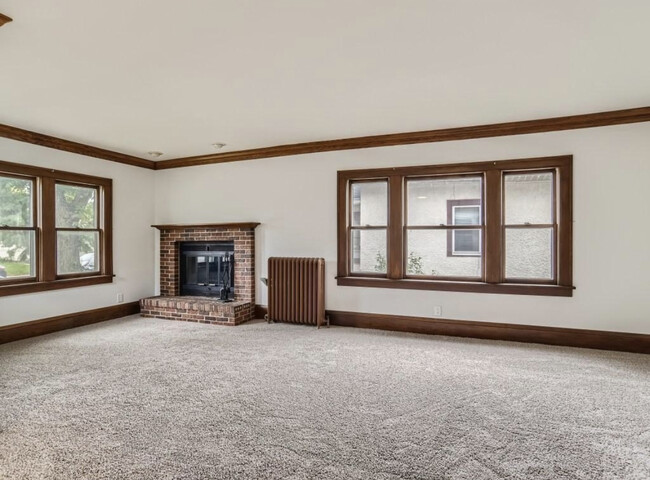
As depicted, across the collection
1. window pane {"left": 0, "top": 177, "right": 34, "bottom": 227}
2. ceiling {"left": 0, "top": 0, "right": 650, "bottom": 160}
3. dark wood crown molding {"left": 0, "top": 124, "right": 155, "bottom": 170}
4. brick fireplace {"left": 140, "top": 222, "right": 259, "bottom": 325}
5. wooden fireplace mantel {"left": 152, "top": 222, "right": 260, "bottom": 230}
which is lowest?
brick fireplace {"left": 140, "top": 222, "right": 259, "bottom": 325}

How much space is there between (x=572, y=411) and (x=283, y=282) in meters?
3.62

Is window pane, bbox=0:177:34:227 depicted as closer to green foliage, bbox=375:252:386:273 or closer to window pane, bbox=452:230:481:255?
green foliage, bbox=375:252:386:273

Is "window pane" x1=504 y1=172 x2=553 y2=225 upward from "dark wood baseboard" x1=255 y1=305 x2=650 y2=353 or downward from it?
upward

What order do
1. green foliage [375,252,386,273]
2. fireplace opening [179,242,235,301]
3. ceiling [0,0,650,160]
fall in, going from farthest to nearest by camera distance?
fireplace opening [179,242,235,301] → green foliage [375,252,386,273] → ceiling [0,0,650,160]

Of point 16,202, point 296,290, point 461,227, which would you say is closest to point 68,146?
point 16,202

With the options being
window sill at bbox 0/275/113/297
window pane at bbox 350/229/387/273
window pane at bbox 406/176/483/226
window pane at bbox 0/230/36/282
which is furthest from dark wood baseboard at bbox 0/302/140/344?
window pane at bbox 406/176/483/226

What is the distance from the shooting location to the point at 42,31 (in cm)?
241

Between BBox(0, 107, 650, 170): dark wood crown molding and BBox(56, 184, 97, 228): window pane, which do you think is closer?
BBox(0, 107, 650, 170): dark wood crown molding

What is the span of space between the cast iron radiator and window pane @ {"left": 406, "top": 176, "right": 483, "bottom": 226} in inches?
56.2

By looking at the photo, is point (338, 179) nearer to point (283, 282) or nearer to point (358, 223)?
point (358, 223)

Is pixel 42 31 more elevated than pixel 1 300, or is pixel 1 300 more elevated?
pixel 42 31

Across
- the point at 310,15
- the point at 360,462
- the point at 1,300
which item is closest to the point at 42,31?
the point at 310,15

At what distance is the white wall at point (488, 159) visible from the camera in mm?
4059

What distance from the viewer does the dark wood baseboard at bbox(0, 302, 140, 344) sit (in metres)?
4.55
